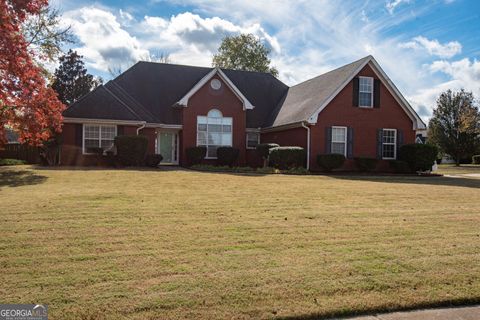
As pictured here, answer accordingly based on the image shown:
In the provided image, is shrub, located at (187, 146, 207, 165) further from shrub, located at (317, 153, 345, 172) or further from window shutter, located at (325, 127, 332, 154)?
window shutter, located at (325, 127, 332, 154)

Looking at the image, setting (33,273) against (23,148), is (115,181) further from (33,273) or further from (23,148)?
(23,148)

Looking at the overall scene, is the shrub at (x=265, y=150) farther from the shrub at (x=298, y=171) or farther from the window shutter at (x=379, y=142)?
the window shutter at (x=379, y=142)

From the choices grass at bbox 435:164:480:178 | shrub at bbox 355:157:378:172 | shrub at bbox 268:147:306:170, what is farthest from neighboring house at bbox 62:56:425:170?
grass at bbox 435:164:480:178

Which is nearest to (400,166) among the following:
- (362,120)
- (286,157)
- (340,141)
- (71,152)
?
(362,120)

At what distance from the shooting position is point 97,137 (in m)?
23.0

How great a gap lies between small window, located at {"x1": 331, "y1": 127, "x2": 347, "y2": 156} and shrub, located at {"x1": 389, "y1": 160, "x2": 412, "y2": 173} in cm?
281

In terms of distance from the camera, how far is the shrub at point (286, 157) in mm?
21766

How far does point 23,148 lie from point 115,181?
14708 millimetres

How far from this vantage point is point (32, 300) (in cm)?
404

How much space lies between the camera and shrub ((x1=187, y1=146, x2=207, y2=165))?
24234mm

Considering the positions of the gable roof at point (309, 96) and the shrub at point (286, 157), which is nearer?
the shrub at point (286, 157)

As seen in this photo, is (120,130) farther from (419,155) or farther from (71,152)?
(419,155)

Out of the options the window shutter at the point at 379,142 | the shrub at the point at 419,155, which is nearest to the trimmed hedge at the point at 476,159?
the shrub at the point at 419,155

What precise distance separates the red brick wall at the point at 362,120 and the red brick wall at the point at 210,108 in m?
4.96
